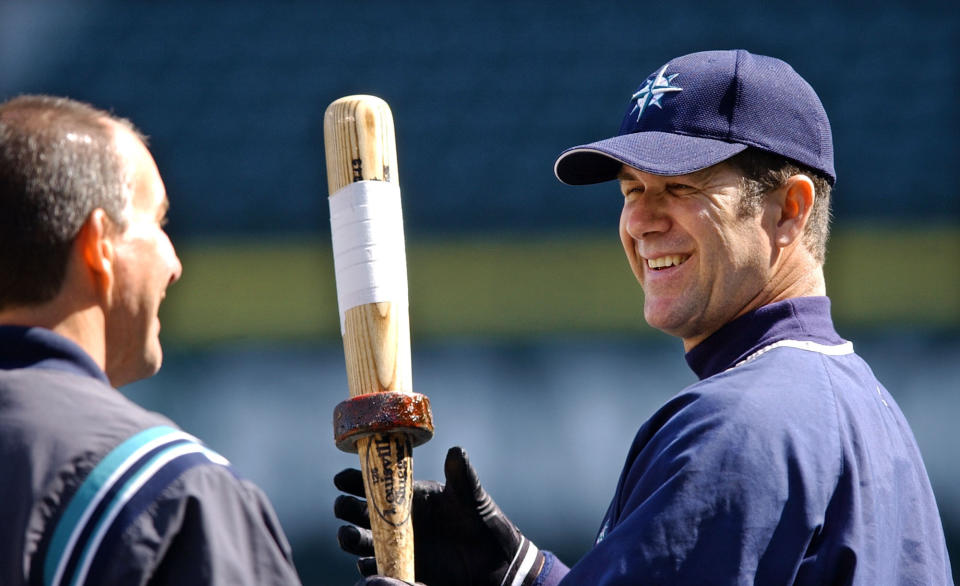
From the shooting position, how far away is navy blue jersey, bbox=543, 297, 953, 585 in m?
1.90

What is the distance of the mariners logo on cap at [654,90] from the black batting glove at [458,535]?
71 centimetres

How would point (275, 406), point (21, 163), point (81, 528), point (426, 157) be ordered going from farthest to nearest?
1. point (426, 157)
2. point (275, 406)
3. point (21, 163)
4. point (81, 528)

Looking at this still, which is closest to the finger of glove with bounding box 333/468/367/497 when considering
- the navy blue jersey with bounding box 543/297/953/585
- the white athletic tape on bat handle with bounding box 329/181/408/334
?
the white athletic tape on bat handle with bounding box 329/181/408/334

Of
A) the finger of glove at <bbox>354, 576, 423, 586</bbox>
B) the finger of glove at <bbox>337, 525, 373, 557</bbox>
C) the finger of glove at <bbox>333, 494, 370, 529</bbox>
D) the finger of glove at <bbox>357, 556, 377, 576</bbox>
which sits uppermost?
the finger of glove at <bbox>333, 494, 370, 529</bbox>

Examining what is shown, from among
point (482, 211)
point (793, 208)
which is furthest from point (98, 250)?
point (482, 211)

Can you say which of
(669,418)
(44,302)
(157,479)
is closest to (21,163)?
(44,302)

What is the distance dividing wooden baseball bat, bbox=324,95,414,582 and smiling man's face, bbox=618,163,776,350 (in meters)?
0.44

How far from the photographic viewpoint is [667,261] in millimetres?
2412

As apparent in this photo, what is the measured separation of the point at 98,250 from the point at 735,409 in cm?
91

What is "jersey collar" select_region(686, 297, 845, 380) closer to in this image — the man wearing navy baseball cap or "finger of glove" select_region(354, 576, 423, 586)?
the man wearing navy baseball cap

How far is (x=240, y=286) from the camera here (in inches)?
277

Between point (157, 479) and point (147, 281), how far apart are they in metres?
0.35

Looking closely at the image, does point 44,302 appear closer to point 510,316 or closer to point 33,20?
point 510,316

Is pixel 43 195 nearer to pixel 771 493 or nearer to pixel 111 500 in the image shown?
pixel 111 500
